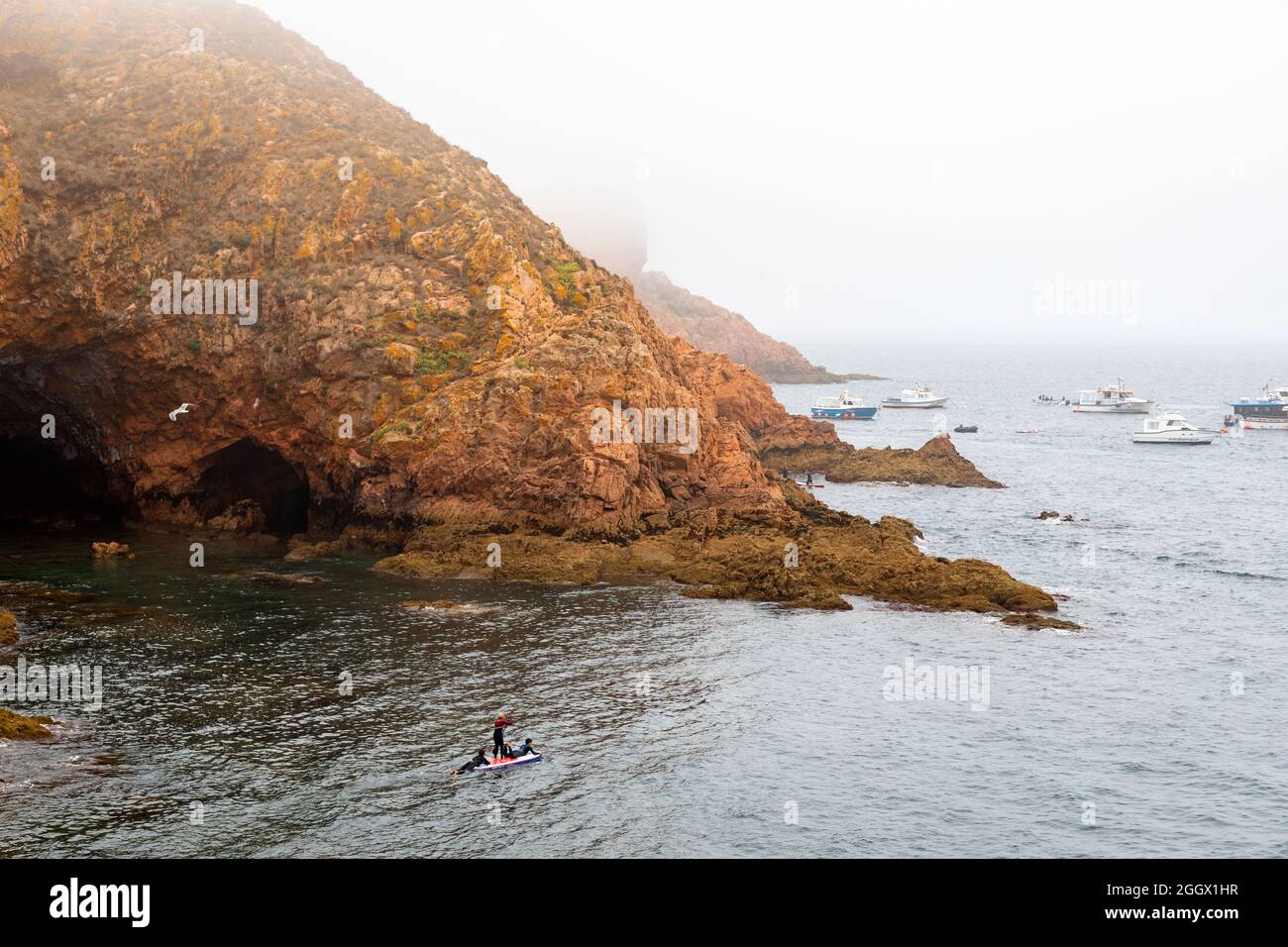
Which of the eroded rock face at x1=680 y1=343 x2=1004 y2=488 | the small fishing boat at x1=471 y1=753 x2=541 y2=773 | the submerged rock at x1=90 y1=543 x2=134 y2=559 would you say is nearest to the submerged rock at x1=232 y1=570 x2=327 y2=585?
the submerged rock at x1=90 y1=543 x2=134 y2=559

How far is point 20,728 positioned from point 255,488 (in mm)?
42524

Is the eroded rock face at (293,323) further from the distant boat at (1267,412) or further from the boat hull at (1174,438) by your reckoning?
the distant boat at (1267,412)

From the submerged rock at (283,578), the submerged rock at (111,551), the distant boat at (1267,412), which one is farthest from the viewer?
the distant boat at (1267,412)

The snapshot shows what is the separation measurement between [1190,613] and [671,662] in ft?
100

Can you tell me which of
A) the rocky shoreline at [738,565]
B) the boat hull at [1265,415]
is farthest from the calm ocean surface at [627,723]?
the boat hull at [1265,415]

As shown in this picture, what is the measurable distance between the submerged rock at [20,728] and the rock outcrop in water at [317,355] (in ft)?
88.0

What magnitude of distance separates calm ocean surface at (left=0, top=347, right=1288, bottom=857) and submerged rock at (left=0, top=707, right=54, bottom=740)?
933 millimetres

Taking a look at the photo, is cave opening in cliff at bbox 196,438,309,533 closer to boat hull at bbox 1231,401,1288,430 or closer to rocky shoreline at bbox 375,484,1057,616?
rocky shoreline at bbox 375,484,1057,616

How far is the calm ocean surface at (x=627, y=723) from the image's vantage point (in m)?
32.5

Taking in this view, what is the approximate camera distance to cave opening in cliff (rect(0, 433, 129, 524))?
77.0m

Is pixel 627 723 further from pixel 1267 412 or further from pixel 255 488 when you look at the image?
pixel 1267 412
